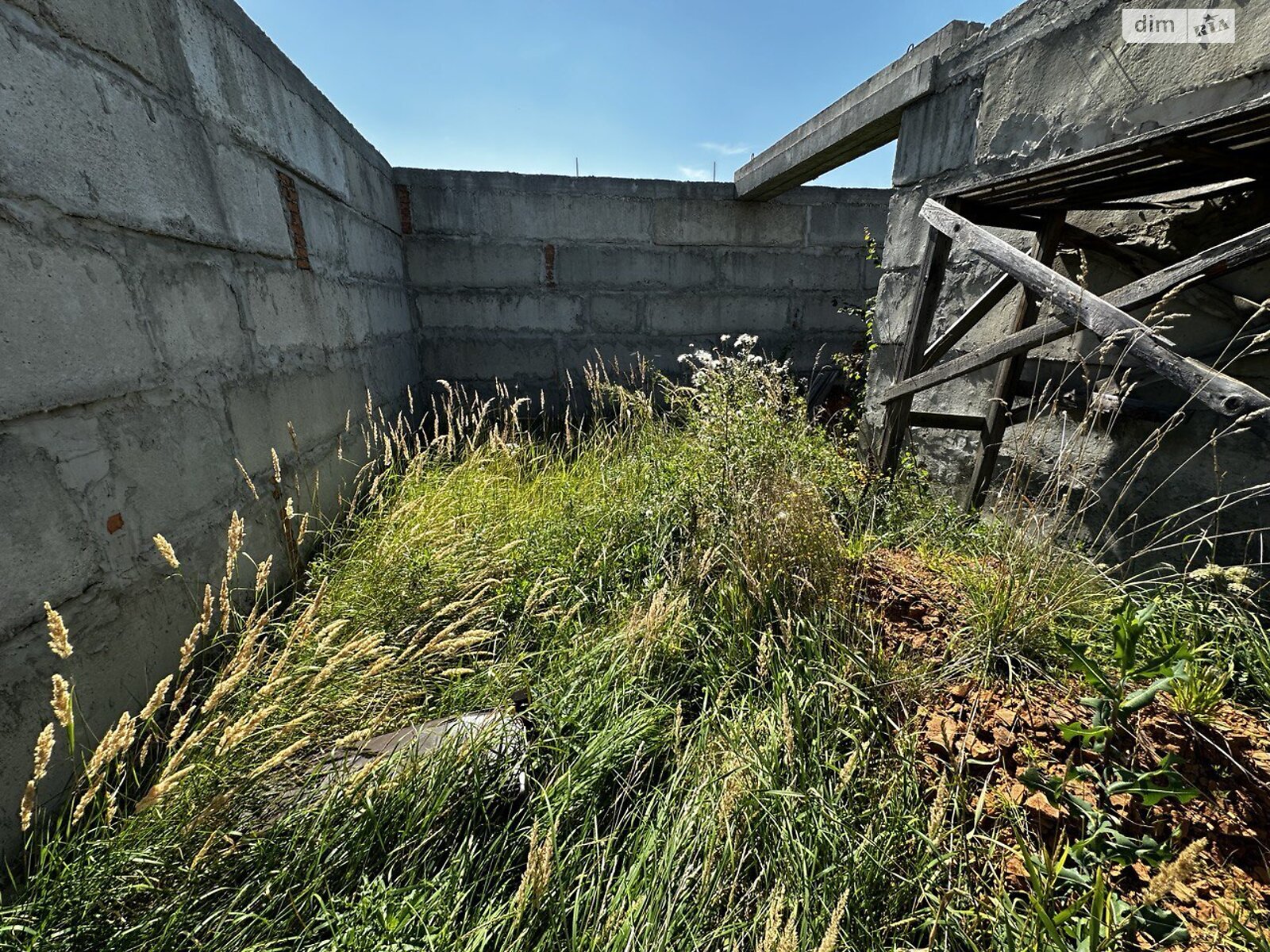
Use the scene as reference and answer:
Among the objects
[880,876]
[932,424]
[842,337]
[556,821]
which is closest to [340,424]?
[556,821]

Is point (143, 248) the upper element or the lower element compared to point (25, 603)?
upper

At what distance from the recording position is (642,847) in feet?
3.88

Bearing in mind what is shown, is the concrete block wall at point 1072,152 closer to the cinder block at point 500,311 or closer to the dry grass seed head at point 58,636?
the dry grass seed head at point 58,636

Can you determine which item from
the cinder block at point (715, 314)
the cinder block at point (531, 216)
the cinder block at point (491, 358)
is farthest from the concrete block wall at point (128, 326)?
the cinder block at point (715, 314)

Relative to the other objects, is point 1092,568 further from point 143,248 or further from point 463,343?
point 463,343

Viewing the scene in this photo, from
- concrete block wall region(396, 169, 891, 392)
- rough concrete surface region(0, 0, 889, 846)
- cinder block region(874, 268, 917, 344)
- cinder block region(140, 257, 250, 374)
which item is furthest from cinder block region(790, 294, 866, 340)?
cinder block region(140, 257, 250, 374)

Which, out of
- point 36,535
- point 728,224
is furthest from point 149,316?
point 728,224

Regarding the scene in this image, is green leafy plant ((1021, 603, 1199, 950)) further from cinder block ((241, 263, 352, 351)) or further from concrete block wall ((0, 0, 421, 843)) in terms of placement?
cinder block ((241, 263, 352, 351))

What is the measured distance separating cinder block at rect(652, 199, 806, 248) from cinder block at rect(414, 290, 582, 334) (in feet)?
3.54

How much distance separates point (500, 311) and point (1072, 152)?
3922mm

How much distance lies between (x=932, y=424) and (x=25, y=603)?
325cm

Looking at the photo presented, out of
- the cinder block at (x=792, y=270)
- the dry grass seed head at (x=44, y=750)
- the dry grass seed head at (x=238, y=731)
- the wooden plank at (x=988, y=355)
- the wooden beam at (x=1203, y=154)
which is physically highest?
the wooden beam at (x=1203, y=154)

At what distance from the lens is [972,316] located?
248 cm

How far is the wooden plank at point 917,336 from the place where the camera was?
2.51 metres
